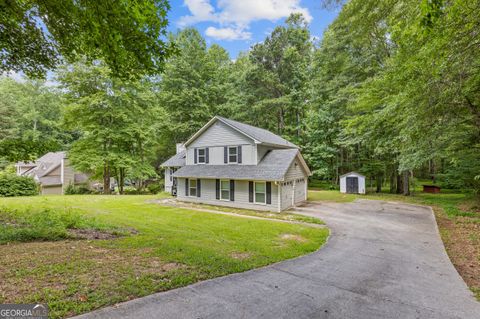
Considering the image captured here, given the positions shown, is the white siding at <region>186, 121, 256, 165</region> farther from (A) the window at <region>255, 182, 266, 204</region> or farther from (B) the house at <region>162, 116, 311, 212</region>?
(A) the window at <region>255, 182, 266, 204</region>

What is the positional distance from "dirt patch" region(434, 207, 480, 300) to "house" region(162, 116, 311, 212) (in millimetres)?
7119

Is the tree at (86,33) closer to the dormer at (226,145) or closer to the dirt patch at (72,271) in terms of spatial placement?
the dirt patch at (72,271)

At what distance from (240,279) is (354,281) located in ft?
7.80

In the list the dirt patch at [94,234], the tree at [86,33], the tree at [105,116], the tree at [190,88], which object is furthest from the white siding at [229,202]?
the tree at [190,88]

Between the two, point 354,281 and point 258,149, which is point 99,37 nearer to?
point 354,281

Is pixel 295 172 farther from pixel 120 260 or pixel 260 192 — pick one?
pixel 120 260

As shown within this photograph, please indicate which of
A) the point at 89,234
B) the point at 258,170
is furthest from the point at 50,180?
the point at 258,170

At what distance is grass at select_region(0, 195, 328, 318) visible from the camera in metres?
3.38

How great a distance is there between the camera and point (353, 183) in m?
21.5

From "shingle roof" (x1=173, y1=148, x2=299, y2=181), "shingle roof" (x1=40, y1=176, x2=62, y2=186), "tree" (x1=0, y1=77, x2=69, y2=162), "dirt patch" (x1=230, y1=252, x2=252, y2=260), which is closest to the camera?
"dirt patch" (x1=230, y1=252, x2=252, y2=260)

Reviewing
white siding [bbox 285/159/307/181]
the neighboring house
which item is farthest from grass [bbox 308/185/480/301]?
the neighboring house

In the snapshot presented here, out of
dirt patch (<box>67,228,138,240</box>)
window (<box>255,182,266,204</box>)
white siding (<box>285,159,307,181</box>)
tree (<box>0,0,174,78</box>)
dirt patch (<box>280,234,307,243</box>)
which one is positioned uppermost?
tree (<box>0,0,174,78</box>)

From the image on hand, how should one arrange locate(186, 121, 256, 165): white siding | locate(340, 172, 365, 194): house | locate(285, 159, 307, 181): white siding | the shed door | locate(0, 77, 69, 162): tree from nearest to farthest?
locate(285, 159, 307, 181): white siding < locate(186, 121, 256, 165): white siding < locate(340, 172, 365, 194): house < the shed door < locate(0, 77, 69, 162): tree

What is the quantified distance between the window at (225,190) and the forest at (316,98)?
8.16m
